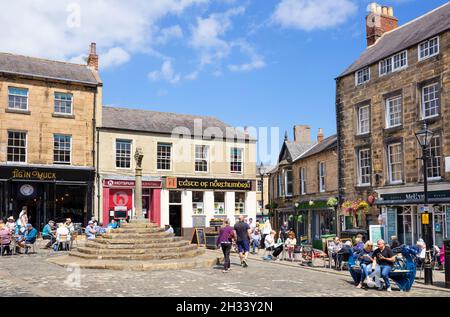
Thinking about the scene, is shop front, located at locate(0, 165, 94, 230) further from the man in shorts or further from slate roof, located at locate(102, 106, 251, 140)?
the man in shorts

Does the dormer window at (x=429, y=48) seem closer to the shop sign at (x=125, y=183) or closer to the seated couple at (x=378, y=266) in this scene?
the seated couple at (x=378, y=266)

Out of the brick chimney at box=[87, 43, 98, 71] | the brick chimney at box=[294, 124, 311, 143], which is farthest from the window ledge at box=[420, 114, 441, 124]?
the brick chimney at box=[87, 43, 98, 71]

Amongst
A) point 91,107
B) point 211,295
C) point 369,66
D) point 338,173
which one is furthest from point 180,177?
point 211,295

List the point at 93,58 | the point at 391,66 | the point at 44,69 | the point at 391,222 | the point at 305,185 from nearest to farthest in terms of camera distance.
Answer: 1. the point at 391,222
2. the point at 391,66
3. the point at 44,69
4. the point at 93,58
5. the point at 305,185

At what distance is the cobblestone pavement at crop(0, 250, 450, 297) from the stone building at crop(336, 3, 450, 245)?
24.1 ft

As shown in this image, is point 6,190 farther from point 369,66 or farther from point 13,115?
point 369,66

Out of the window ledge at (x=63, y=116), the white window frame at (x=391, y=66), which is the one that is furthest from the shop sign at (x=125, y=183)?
the white window frame at (x=391, y=66)

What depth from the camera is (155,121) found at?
1241 inches

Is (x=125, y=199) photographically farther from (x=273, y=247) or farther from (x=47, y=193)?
(x=273, y=247)

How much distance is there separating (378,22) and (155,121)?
48.8 feet

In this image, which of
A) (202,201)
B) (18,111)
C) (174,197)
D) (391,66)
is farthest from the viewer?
(202,201)

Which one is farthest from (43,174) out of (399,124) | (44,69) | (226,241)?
(399,124)

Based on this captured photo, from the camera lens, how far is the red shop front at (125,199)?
91.7ft

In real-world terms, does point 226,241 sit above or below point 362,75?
below
